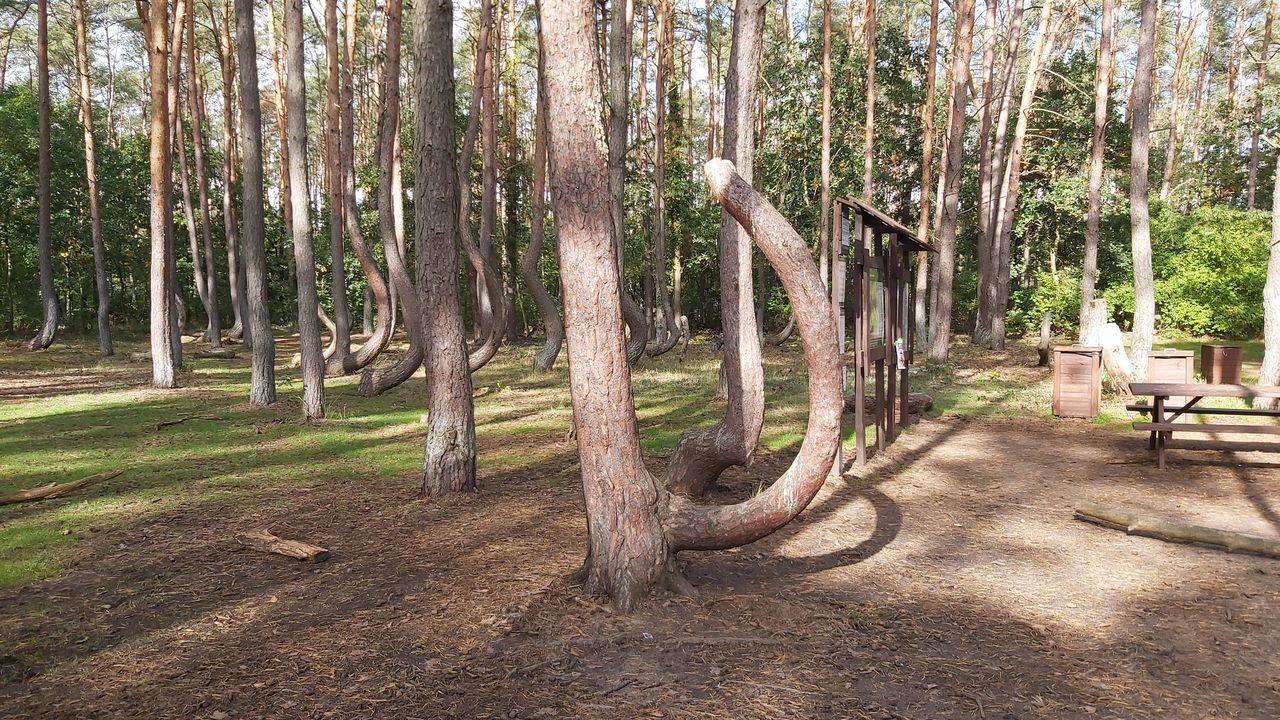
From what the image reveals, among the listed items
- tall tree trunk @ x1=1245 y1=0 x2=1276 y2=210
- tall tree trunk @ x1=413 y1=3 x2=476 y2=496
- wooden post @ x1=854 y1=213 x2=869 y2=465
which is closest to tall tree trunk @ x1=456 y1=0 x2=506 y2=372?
tall tree trunk @ x1=413 y1=3 x2=476 y2=496

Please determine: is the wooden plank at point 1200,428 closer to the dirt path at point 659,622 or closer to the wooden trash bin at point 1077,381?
the dirt path at point 659,622

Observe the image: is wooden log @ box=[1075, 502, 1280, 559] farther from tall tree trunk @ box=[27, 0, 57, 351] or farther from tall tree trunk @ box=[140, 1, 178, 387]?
tall tree trunk @ box=[27, 0, 57, 351]

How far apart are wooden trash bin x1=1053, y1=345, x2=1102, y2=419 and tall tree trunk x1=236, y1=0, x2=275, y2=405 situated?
1111 centimetres

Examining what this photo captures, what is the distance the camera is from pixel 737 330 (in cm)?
766

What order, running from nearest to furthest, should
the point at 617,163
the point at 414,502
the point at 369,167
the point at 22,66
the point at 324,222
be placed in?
the point at 414,502 < the point at 617,163 < the point at 369,167 < the point at 324,222 < the point at 22,66

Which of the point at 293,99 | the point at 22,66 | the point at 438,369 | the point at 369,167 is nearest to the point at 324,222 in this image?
the point at 369,167

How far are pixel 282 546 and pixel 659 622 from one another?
9.28 feet

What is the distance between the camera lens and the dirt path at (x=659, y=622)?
10.8ft

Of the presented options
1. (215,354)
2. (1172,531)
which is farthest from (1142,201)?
(215,354)

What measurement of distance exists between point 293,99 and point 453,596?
8369 mm

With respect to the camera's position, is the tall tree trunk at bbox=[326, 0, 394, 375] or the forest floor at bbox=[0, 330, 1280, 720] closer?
the forest floor at bbox=[0, 330, 1280, 720]

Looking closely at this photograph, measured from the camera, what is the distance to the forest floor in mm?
3324

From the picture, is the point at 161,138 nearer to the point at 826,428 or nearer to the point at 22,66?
the point at 826,428

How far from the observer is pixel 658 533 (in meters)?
4.23
